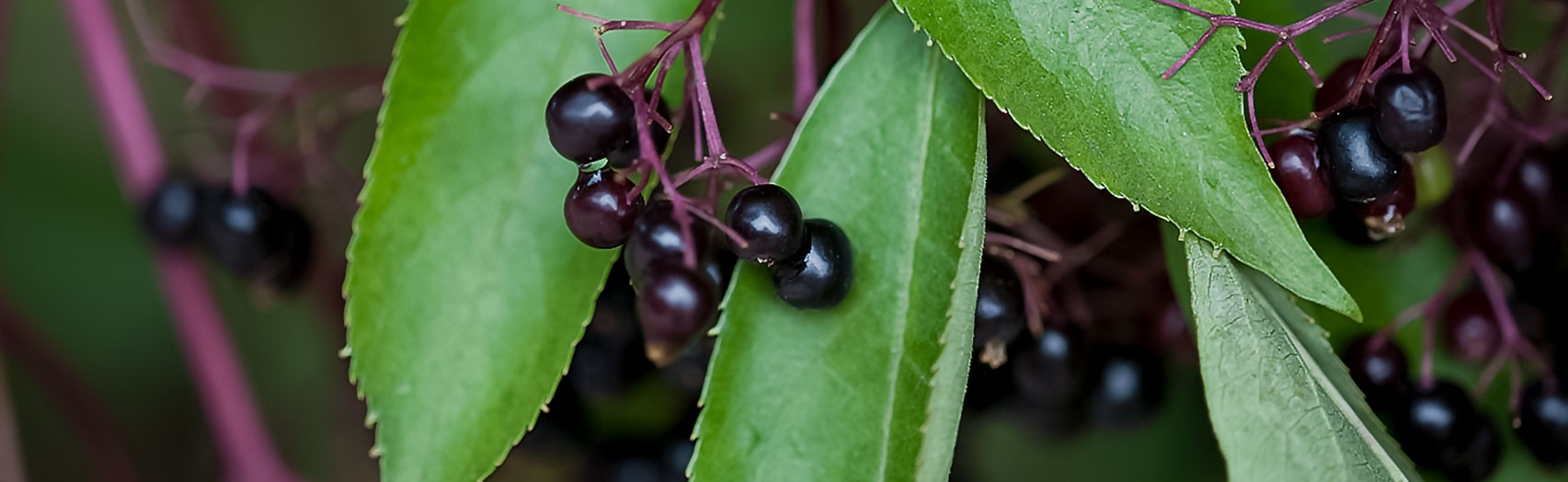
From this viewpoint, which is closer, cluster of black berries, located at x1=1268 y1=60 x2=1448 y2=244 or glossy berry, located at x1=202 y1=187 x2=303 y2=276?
cluster of black berries, located at x1=1268 y1=60 x2=1448 y2=244

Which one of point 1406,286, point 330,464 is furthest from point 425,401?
point 330,464

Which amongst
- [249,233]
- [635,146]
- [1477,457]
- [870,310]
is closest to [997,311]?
[870,310]

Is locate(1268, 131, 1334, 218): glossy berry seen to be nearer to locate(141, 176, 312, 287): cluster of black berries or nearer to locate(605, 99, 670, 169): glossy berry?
locate(605, 99, 670, 169): glossy berry

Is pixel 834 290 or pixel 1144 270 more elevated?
pixel 834 290

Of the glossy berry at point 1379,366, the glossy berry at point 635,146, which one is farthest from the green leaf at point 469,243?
the glossy berry at point 1379,366

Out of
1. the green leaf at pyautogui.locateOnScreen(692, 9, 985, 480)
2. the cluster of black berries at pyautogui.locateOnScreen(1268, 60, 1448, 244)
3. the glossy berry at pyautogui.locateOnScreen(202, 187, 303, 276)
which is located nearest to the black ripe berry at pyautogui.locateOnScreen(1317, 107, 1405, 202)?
the cluster of black berries at pyautogui.locateOnScreen(1268, 60, 1448, 244)

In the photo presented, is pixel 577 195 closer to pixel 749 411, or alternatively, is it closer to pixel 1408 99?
pixel 749 411
